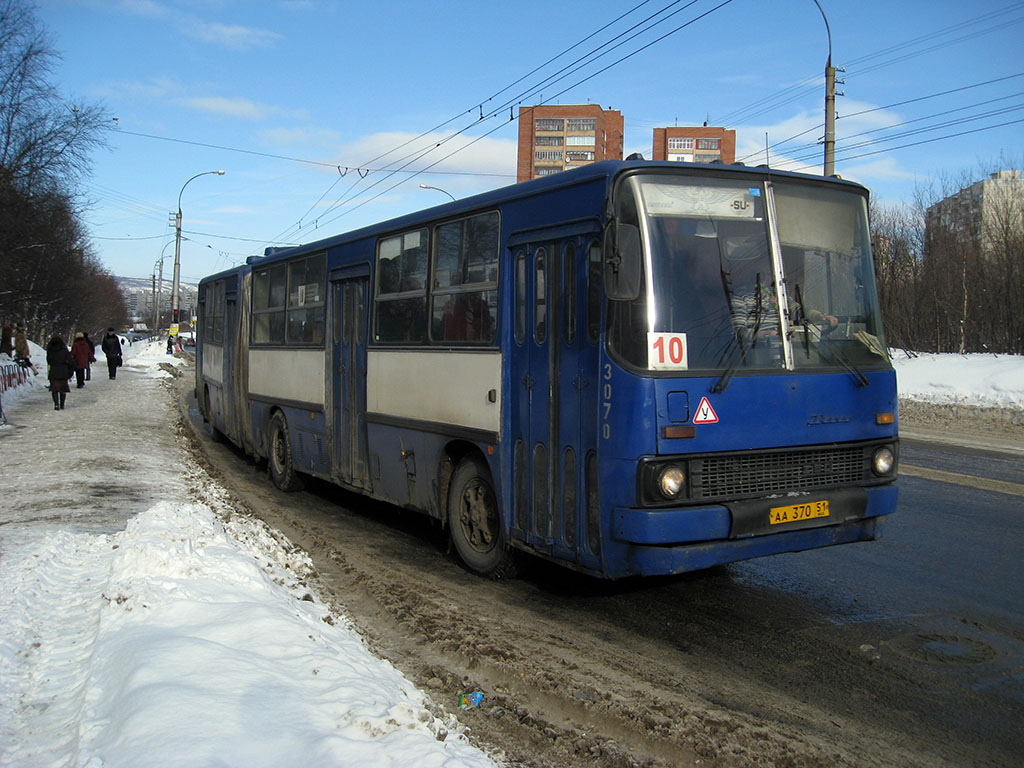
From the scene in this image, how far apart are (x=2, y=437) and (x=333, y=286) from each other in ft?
29.8

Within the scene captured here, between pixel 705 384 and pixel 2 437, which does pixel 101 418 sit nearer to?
pixel 2 437

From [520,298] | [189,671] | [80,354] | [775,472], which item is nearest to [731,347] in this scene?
[775,472]

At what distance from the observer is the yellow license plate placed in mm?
5441

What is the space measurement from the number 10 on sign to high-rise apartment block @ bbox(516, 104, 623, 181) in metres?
96.8

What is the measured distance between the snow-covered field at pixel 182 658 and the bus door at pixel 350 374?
4.34 ft

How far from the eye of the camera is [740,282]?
5.60 metres

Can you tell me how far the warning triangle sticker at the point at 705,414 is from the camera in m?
5.30

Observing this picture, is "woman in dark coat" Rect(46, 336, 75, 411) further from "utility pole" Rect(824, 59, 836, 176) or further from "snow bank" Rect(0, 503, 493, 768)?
"utility pole" Rect(824, 59, 836, 176)

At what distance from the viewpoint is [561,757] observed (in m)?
3.88

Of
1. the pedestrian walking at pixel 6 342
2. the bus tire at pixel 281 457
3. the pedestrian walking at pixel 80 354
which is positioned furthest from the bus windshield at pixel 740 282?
the pedestrian walking at pixel 6 342

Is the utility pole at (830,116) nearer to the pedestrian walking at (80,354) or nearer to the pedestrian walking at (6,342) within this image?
the pedestrian walking at (80,354)

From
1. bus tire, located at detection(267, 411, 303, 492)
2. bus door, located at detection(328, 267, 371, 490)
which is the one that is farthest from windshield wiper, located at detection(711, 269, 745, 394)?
bus tire, located at detection(267, 411, 303, 492)

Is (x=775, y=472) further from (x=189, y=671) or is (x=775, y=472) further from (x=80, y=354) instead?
(x=80, y=354)

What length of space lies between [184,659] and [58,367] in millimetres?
18684
